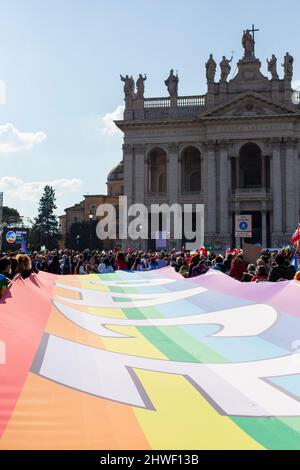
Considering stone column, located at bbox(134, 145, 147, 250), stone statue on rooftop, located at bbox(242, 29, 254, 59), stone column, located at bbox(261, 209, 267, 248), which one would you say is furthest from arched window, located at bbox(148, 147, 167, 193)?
stone statue on rooftop, located at bbox(242, 29, 254, 59)

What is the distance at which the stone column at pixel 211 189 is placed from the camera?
54.7 meters

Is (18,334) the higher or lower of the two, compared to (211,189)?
lower

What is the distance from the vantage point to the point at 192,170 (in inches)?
2431

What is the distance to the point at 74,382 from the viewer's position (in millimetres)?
4582

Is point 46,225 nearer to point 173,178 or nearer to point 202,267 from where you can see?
point 173,178

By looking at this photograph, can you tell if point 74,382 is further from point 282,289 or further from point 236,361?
point 282,289

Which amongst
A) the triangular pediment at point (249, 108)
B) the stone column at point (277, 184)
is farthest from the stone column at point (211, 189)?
the stone column at point (277, 184)

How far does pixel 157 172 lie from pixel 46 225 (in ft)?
145

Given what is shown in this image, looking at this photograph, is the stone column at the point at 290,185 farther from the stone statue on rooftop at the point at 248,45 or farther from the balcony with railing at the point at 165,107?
the stone statue on rooftop at the point at 248,45

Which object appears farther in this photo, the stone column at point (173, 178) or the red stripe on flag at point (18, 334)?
the stone column at point (173, 178)

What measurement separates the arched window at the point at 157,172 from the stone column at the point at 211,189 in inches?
280

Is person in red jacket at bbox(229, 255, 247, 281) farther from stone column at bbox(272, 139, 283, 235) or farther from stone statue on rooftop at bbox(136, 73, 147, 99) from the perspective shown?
stone statue on rooftop at bbox(136, 73, 147, 99)

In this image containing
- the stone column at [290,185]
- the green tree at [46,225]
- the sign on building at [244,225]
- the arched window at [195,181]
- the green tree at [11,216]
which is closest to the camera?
the sign on building at [244,225]

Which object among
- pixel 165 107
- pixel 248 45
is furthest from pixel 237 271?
pixel 248 45
